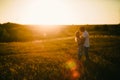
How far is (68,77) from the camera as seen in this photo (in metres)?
10.3

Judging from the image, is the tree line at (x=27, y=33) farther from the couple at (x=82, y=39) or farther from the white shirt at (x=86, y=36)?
the white shirt at (x=86, y=36)

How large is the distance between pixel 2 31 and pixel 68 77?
84773 millimetres

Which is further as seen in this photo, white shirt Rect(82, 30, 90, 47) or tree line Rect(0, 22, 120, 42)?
tree line Rect(0, 22, 120, 42)

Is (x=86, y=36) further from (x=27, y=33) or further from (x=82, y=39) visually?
(x=27, y=33)

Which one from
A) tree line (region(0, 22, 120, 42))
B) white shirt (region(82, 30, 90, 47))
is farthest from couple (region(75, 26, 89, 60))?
tree line (region(0, 22, 120, 42))

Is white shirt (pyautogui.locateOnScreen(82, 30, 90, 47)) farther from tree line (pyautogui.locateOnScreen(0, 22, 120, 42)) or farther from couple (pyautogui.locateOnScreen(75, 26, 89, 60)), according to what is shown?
tree line (pyautogui.locateOnScreen(0, 22, 120, 42))

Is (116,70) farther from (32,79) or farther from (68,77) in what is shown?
(32,79)

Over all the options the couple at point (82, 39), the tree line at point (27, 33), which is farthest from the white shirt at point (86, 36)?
the tree line at point (27, 33)

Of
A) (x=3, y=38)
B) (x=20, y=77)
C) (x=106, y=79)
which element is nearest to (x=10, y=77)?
(x=20, y=77)

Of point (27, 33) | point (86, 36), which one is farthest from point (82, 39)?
point (27, 33)

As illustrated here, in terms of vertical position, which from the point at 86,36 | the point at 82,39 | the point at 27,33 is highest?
the point at 86,36

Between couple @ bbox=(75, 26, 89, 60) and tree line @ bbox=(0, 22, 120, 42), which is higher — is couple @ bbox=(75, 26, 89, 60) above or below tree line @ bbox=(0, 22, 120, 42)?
above

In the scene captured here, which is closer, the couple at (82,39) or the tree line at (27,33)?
the couple at (82,39)

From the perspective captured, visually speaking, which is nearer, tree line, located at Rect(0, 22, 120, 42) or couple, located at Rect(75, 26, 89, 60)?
couple, located at Rect(75, 26, 89, 60)
